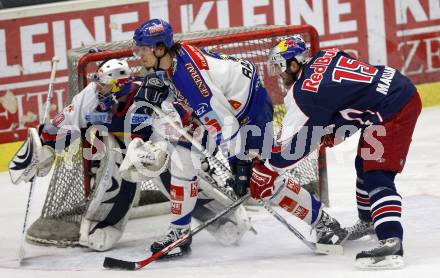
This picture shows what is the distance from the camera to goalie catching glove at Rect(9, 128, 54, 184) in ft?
16.2

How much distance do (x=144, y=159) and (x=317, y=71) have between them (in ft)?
2.64

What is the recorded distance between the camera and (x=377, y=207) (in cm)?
431

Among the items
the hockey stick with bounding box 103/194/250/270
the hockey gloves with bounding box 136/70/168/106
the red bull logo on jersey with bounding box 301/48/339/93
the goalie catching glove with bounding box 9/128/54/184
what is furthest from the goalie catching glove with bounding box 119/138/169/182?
the red bull logo on jersey with bounding box 301/48/339/93

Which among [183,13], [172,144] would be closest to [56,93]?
[183,13]

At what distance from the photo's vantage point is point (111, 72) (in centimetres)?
483

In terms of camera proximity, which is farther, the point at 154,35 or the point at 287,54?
the point at 154,35

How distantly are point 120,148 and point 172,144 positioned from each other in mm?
373

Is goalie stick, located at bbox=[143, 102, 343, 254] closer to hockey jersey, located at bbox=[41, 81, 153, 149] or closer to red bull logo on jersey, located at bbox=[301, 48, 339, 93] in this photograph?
hockey jersey, located at bbox=[41, 81, 153, 149]

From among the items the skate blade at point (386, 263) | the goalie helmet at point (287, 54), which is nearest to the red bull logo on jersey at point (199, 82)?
the goalie helmet at point (287, 54)

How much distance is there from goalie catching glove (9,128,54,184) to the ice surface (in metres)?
0.37

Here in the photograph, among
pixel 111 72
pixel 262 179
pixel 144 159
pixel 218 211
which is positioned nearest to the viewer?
pixel 262 179

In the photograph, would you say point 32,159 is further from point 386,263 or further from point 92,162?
point 386,263

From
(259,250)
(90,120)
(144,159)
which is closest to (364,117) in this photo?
(259,250)

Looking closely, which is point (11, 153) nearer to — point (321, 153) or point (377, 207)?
point (321, 153)
